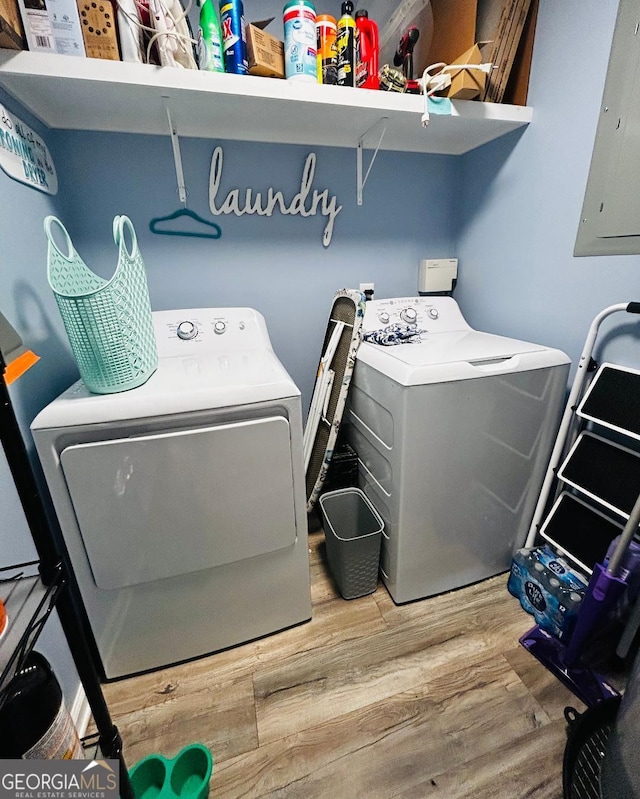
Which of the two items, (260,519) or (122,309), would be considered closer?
(122,309)

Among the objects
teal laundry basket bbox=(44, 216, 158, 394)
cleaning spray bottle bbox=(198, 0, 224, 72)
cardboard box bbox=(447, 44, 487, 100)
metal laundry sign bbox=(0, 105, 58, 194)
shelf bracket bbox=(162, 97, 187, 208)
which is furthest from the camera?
shelf bracket bbox=(162, 97, 187, 208)

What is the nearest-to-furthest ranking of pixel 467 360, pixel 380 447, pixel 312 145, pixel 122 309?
1. pixel 122 309
2. pixel 467 360
3. pixel 380 447
4. pixel 312 145

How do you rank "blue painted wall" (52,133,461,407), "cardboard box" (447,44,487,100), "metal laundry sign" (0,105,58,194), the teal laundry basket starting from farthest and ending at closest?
1. "blue painted wall" (52,133,461,407)
2. "cardboard box" (447,44,487,100)
3. "metal laundry sign" (0,105,58,194)
4. the teal laundry basket

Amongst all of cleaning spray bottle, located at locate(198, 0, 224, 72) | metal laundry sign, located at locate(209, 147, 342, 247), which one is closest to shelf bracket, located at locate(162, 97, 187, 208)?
metal laundry sign, located at locate(209, 147, 342, 247)

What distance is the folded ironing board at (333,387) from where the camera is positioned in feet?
4.84

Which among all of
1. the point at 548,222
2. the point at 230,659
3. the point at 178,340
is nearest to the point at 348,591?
the point at 230,659

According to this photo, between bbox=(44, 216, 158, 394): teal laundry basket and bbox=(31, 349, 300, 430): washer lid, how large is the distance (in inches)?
2.2

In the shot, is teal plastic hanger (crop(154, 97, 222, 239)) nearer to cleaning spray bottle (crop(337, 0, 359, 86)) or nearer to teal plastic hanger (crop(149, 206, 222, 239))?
teal plastic hanger (crop(149, 206, 222, 239))

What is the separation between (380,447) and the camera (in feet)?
4.42

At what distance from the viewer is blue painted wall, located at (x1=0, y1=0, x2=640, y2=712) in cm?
113

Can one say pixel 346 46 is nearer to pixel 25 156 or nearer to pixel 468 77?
pixel 468 77

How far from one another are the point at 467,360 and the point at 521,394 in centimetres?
25

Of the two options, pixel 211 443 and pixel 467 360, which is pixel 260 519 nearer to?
pixel 211 443

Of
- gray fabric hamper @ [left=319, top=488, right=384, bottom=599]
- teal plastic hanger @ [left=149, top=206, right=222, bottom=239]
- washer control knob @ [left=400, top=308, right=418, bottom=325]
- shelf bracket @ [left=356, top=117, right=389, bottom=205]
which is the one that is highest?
shelf bracket @ [left=356, top=117, right=389, bottom=205]
